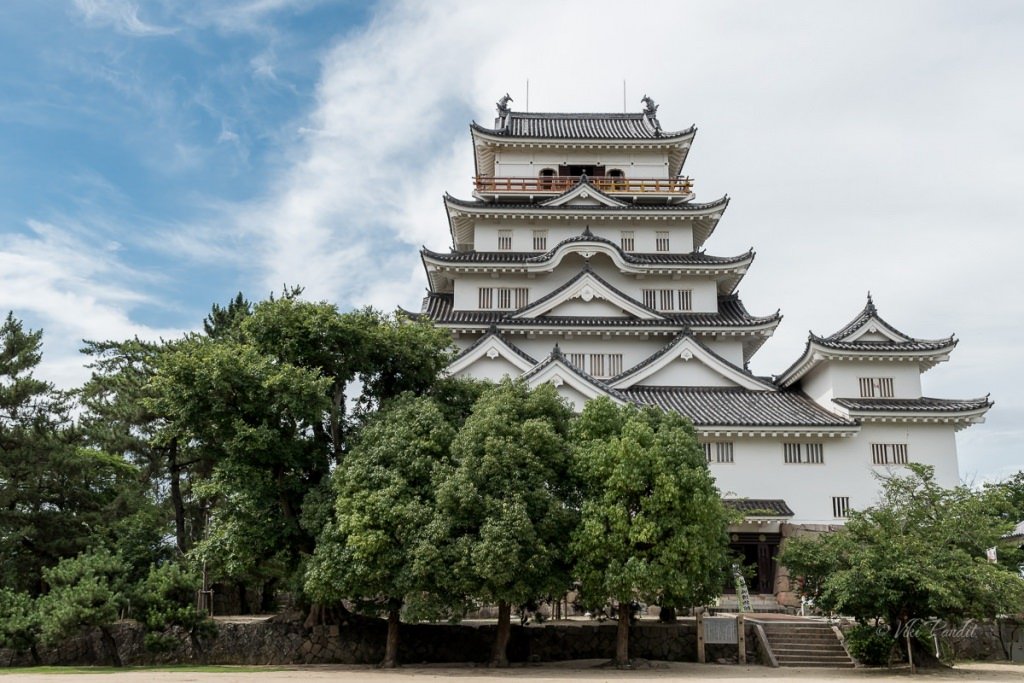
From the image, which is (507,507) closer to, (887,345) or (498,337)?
(498,337)

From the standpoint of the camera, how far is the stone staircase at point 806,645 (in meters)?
20.5

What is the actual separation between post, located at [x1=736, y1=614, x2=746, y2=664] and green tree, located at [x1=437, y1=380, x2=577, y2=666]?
19.1 ft

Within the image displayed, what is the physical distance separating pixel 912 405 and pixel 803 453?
424 cm

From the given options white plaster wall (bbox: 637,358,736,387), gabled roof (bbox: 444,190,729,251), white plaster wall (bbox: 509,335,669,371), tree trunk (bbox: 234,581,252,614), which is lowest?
tree trunk (bbox: 234,581,252,614)

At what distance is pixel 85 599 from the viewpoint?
1958 cm

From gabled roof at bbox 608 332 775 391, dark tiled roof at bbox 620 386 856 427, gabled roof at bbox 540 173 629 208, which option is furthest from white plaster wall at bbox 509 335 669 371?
gabled roof at bbox 540 173 629 208

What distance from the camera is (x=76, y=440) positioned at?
25953 millimetres

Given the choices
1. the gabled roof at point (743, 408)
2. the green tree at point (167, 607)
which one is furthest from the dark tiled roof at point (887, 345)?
the green tree at point (167, 607)

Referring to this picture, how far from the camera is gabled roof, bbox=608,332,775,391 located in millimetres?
30719

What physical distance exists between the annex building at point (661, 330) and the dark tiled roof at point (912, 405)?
0.26 ft

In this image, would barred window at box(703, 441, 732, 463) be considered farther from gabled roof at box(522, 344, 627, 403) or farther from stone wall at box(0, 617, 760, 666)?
stone wall at box(0, 617, 760, 666)

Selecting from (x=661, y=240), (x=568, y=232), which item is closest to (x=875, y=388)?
(x=661, y=240)

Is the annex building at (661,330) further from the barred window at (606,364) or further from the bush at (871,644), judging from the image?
the bush at (871,644)

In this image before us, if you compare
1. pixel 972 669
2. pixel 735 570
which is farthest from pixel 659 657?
pixel 972 669
